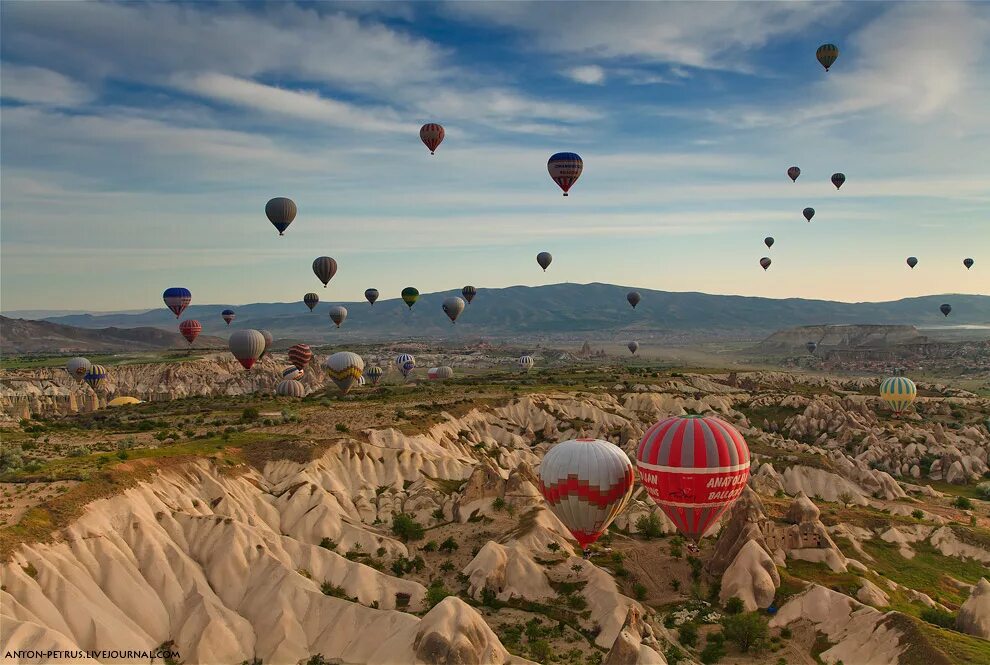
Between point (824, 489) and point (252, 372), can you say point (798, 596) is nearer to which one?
point (824, 489)

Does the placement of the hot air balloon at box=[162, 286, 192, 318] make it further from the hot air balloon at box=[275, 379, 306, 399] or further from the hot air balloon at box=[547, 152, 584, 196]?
the hot air balloon at box=[547, 152, 584, 196]

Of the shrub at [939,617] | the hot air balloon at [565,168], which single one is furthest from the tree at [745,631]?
the hot air balloon at [565,168]

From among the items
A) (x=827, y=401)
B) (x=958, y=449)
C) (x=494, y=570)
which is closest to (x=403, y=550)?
(x=494, y=570)

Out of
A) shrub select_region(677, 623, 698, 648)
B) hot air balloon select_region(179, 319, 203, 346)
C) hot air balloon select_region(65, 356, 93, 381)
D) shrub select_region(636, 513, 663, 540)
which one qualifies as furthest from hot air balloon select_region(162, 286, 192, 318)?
shrub select_region(677, 623, 698, 648)

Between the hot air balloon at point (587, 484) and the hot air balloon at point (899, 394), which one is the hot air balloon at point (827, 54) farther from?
the hot air balloon at point (587, 484)

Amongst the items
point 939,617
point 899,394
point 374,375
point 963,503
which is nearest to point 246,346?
point 374,375

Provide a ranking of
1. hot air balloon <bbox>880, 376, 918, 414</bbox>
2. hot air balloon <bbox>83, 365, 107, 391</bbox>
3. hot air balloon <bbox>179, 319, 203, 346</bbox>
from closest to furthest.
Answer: hot air balloon <bbox>880, 376, 918, 414</bbox> → hot air balloon <bbox>179, 319, 203, 346</bbox> → hot air balloon <bbox>83, 365, 107, 391</bbox>

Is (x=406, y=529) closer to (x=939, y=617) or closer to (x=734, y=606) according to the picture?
(x=734, y=606)
